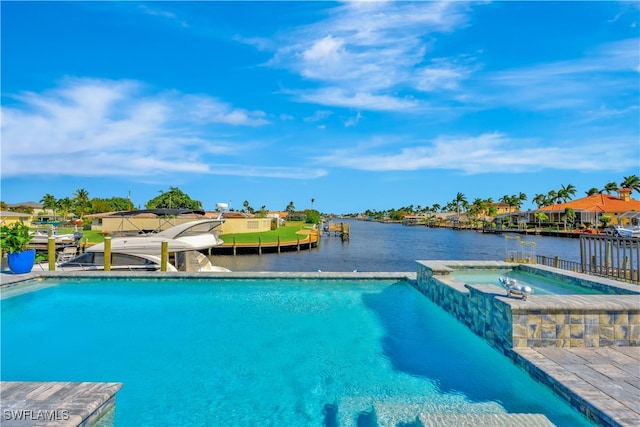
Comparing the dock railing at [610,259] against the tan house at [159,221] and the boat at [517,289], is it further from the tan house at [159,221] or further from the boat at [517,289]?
the tan house at [159,221]

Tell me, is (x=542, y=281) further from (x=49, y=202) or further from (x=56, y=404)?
(x=49, y=202)

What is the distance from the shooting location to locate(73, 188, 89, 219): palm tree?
241 feet

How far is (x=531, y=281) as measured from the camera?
932 centimetres

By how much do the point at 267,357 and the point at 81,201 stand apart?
290 ft

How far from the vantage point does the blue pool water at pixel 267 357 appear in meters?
4.14

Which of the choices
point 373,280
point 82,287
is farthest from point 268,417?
point 82,287

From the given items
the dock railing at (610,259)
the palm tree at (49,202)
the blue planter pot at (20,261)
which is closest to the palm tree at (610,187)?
the dock railing at (610,259)

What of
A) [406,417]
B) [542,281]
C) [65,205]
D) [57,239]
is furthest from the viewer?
[65,205]

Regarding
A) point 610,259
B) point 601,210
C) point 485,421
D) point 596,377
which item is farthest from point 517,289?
point 601,210

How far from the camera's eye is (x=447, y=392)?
453 cm

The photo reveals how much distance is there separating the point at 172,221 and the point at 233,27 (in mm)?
22107

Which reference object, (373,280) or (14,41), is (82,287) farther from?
(373,280)

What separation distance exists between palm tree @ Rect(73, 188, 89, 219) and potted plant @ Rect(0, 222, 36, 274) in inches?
2742

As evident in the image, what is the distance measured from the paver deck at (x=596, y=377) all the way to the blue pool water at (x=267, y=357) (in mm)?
185
